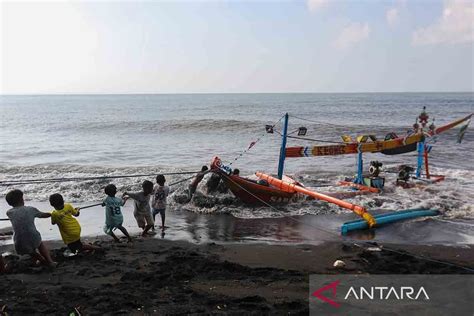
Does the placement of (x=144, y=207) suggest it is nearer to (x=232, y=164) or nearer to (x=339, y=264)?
(x=339, y=264)

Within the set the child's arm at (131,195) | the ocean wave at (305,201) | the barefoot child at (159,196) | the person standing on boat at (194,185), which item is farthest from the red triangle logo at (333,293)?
the person standing on boat at (194,185)

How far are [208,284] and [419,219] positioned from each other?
675 centimetres

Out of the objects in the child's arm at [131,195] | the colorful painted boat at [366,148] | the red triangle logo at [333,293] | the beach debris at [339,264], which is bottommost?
the beach debris at [339,264]

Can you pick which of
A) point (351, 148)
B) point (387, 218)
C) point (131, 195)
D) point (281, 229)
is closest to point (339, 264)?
point (281, 229)

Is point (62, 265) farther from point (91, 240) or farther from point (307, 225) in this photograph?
point (307, 225)

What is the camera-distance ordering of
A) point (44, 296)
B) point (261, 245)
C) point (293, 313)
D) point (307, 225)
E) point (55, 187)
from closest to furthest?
point (293, 313), point (44, 296), point (261, 245), point (307, 225), point (55, 187)

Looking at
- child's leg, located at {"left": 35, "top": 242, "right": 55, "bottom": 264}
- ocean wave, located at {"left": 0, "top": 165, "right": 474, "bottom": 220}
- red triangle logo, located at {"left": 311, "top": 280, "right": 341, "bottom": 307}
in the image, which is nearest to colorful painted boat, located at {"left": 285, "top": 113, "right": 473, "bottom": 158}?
ocean wave, located at {"left": 0, "top": 165, "right": 474, "bottom": 220}

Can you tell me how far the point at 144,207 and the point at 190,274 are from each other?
2941mm

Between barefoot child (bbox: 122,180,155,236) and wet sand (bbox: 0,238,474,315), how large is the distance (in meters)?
0.41

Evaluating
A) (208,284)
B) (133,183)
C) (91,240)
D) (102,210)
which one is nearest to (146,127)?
(133,183)

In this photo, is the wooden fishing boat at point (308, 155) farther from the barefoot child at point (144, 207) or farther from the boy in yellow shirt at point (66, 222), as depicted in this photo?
the boy in yellow shirt at point (66, 222)

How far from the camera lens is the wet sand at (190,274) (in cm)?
528

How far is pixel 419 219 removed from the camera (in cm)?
1066

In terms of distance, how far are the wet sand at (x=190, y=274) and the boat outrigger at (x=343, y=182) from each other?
5.56 feet
